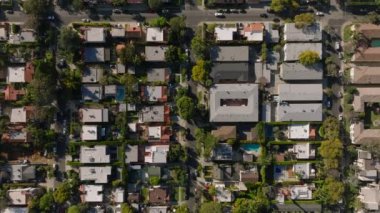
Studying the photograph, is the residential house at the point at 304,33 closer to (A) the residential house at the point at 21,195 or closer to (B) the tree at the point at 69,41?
(B) the tree at the point at 69,41

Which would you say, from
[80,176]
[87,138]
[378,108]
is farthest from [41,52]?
[378,108]

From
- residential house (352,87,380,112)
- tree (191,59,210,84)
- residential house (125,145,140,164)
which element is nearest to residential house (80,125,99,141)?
residential house (125,145,140,164)

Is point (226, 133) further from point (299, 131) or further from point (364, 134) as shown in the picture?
point (364, 134)

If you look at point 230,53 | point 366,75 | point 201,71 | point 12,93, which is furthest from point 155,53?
point 366,75

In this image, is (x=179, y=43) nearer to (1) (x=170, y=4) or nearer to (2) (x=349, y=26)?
(1) (x=170, y=4)

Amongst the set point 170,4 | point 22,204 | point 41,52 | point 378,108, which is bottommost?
point 22,204

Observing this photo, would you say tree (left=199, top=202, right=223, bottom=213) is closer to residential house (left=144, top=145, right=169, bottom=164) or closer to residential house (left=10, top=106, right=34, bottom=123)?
residential house (left=144, top=145, right=169, bottom=164)
